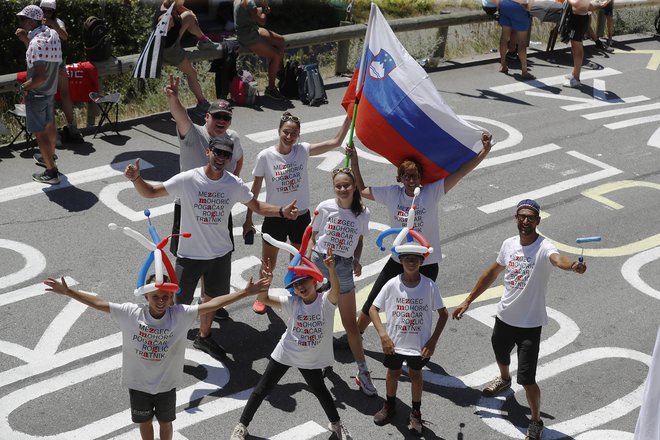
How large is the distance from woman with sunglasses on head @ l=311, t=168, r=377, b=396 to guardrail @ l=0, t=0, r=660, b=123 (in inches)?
Result: 242

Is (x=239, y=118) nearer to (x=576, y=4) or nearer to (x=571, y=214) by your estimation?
(x=571, y=214)

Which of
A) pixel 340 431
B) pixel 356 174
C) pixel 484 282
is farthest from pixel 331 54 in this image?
pixel 340 431

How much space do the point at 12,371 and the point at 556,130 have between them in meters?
9.25

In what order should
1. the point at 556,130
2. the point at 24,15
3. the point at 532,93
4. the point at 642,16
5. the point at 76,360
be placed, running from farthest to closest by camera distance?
the point at 642,16 < the point at 532,93 < the point at 556,130 < the point at 24,15 < the point at 76,360

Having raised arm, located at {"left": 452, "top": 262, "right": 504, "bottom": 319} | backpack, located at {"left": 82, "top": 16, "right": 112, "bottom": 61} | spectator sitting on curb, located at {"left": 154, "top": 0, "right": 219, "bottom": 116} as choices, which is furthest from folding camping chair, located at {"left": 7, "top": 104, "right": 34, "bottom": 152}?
raised arm, located at {"left": 452, "top": 262, "right": 504, "bottom": 319}

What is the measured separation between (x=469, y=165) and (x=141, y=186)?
2.88 m

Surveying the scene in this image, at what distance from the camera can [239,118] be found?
45.2 ft

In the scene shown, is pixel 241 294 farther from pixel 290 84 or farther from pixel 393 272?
pixel 290 84

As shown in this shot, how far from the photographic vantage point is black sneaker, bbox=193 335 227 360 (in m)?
8.27

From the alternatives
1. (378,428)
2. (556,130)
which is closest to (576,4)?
(556,130)

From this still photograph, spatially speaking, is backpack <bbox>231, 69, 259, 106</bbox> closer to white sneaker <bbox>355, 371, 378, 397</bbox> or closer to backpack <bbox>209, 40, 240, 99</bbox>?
backpack <bbox>209, 40, 240, 99</bbox>

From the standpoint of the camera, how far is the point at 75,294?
6.23m

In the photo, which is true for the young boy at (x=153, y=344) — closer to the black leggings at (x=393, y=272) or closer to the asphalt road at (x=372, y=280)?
the asphalt road at (x=372, y=280)

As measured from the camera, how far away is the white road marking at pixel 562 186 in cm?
1173
